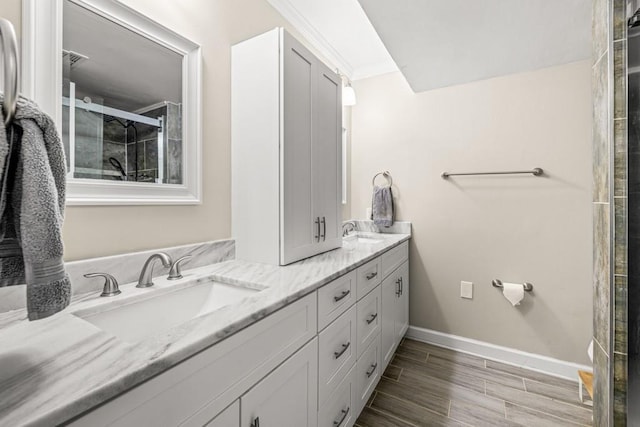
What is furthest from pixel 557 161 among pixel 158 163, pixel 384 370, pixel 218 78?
pixel 158 163

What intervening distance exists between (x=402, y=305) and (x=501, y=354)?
81 cm

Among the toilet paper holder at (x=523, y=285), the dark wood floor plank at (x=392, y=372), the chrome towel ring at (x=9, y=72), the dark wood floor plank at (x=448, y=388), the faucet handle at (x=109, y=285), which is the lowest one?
the dark wood floor plank at (x=448, y=388)

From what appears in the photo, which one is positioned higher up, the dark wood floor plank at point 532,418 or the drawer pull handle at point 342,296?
the drawer pull handle at point 342,296

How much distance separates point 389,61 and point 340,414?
8.86 feet

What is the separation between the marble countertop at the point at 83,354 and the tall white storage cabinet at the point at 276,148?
1.61ft

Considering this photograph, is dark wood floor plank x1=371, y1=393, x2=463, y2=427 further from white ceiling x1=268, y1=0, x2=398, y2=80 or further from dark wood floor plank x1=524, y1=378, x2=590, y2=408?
white ceiling x1=268, y1=0, x2=398, y2=80

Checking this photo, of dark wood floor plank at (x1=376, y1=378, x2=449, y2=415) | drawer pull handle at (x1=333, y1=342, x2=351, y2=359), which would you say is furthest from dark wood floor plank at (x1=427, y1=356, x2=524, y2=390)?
drawer pull handle at (x1=333, y1=342, x2=351, y2=359)

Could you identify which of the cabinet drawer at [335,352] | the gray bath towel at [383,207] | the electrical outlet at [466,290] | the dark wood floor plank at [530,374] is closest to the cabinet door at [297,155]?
the cabinet drawer at [335,352]

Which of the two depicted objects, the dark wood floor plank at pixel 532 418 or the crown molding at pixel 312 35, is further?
the crown molding at pixel 312 35

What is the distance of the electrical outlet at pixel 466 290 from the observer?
2311 mm

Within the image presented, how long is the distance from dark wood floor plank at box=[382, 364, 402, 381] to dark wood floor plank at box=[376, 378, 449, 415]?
5cm

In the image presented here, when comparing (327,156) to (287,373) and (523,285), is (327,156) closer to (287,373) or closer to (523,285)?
(287,373)

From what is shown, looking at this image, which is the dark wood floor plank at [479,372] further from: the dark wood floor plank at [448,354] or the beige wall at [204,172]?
the beige wall at [204,172]

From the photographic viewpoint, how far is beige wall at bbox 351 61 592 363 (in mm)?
1984
